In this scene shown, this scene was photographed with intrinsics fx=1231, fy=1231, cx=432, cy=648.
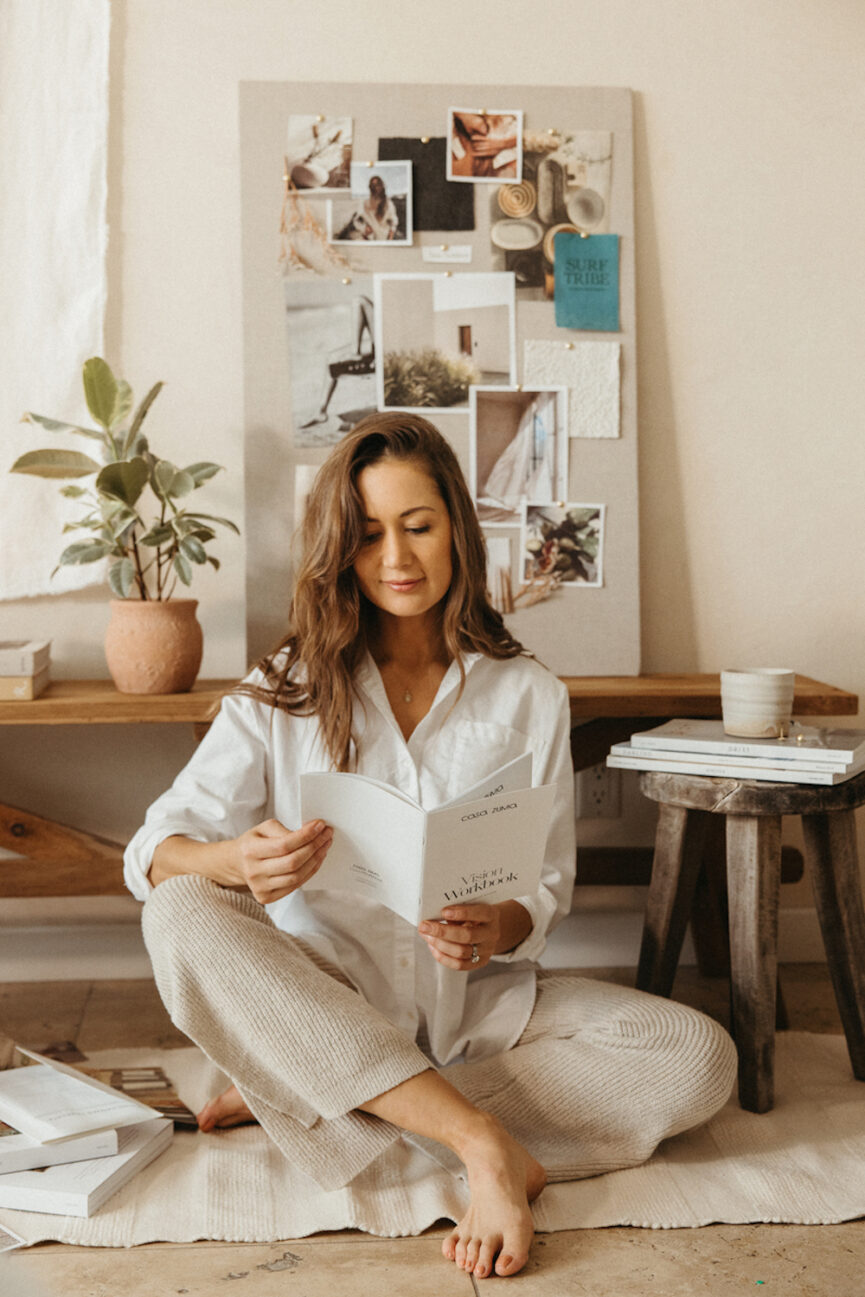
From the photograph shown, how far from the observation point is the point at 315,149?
2.22m

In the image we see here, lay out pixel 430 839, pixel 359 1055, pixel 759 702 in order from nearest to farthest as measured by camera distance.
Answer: pixel 430 839 < pixel 359 1055 < pixel 759 702

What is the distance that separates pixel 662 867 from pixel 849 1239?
59 centimetres

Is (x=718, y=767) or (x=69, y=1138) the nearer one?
(x=69, y=1138)

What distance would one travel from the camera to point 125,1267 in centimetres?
133

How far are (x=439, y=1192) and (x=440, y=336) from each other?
1441 millimetres

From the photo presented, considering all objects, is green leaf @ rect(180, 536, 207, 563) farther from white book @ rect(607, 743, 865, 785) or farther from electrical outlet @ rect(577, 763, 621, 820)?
electrical outlet @ rect(577, 763, 621, 820)

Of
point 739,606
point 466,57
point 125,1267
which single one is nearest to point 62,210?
point 466,57

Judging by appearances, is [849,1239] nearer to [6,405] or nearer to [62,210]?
[6,405]

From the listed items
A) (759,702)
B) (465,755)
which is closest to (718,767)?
(759,702)

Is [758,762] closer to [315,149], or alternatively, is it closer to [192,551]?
[192,551]

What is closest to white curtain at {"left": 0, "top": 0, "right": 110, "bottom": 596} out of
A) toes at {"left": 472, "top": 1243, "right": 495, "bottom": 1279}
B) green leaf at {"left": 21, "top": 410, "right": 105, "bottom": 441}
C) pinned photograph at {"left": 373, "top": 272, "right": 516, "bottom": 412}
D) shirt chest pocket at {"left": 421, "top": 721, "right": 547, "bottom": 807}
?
green leaf at {"left": 21, "top": 410, "right": 105, "bottom": 441}

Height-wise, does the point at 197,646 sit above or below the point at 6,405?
below

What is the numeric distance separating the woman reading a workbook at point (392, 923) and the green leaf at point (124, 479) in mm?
446

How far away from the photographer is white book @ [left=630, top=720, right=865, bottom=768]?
171 cm
